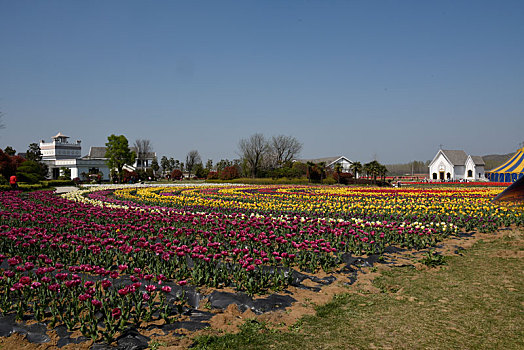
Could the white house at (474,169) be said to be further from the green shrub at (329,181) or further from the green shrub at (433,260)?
the green shrub at (433,260)

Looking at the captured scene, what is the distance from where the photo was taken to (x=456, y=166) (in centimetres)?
7350

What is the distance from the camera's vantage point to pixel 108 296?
207 inches

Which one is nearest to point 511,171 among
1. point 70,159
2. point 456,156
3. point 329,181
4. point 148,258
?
point 329,181

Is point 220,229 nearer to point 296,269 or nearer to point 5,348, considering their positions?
point 296,269

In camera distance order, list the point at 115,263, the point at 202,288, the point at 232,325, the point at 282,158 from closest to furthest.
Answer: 1. the point at 232,325
2. the point at 202,288
3. the point at 115,263
4. the point at 282,158

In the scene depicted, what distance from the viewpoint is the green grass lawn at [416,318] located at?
474cm

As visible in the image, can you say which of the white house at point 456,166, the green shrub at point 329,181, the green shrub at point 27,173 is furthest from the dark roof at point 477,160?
the green shrub at point 27,173

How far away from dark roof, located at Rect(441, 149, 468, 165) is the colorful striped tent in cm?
2781

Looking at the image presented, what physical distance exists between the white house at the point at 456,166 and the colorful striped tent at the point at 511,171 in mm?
25331

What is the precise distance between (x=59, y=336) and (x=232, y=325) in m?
2.27

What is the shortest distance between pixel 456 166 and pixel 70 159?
82124mm

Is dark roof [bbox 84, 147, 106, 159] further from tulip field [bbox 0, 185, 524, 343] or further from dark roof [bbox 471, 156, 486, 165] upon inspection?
tulip field [bbox 0, 185, 524, 343]

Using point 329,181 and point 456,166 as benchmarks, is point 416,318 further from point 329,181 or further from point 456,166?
point 456,166

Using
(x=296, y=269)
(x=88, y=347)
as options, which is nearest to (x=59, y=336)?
(x=88, y=347)
